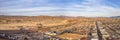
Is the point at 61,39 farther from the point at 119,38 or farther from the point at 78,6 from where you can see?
the point at 119,38

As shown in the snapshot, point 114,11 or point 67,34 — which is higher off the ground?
point 114,11

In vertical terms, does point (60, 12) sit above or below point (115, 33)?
above

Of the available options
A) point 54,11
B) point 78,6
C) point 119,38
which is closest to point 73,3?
point 78,6

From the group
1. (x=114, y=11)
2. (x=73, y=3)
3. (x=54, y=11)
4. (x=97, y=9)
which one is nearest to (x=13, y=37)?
(x=54, y=11)

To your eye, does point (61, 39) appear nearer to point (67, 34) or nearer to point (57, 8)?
point (67, 34)

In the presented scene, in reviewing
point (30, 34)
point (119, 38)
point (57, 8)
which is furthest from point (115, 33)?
point (30, 34)

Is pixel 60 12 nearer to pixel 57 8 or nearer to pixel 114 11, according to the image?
pixel 57 8

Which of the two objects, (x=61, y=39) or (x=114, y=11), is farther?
(x=61, y=39)

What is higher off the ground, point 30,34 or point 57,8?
point 57,8
